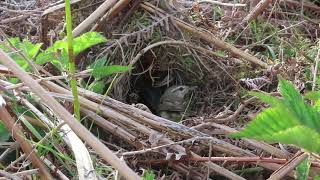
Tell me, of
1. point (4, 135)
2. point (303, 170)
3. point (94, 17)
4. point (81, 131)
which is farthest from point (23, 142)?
point (94, 17)

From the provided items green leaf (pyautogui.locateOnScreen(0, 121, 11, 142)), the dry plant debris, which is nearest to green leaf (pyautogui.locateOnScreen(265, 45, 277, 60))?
the dry plant debris

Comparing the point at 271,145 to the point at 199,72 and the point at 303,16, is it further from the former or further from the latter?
the point at 303,16

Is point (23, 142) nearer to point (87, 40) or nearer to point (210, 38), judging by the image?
point (87, 40)

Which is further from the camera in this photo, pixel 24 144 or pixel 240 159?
pixel 240 159

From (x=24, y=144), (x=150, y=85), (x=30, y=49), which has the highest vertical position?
(x=30, y=49)

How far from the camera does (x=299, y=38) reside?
2023 mm

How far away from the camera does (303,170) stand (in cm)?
101

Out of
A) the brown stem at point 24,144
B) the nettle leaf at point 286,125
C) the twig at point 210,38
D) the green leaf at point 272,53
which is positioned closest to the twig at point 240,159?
the brown stem at point 24,144

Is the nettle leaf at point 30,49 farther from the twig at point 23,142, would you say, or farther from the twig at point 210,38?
the twig at point 210,38

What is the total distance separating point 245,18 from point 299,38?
22 cm

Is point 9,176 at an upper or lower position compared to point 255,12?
lower

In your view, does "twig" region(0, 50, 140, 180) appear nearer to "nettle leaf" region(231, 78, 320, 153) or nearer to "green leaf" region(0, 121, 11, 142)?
"nettle leaf" region(231, 78, 320, 153)

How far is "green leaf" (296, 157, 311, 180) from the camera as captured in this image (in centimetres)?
100

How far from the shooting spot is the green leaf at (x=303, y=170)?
3.28 feet
